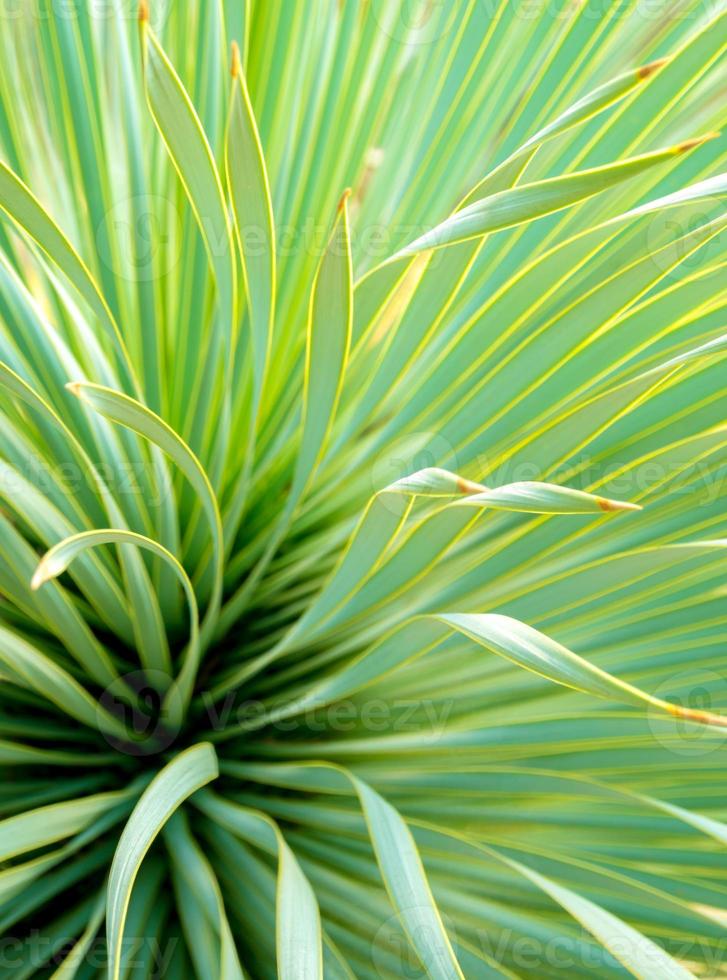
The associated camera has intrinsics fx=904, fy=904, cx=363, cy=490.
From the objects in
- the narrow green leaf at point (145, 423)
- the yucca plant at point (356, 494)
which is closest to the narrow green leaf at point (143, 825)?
the yucca plant at point (356, 494)

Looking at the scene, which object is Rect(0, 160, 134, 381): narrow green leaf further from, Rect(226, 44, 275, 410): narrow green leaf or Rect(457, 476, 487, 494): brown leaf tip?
Rect(457, 476, 487, 494): brown leaf tip

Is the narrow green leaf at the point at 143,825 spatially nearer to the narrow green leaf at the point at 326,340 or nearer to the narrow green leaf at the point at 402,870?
the narrow green leaf at the point at 402,870

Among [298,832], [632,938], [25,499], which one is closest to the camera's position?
[632,938]

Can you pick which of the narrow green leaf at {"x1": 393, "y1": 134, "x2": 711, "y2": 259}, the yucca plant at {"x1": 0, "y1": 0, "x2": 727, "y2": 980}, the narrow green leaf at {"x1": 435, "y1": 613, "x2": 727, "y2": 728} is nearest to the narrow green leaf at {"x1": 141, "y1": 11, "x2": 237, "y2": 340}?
the yucca plant at {"x1": 0, "y1": 0, "x2": 727, "y2": 980}

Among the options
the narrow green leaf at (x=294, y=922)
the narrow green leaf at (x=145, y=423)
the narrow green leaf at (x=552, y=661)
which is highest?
the narrow green leaf at (x=145, y=423)

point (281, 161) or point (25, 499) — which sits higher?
point (281, 161)

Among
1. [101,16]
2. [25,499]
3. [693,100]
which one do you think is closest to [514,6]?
[693,100]

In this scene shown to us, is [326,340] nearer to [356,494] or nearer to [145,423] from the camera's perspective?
[145,423]

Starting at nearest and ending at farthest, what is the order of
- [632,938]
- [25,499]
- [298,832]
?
[632,938] < [25,499] < [298,832]

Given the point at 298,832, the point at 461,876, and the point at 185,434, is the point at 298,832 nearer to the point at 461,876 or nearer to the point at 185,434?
the point at 461,876
